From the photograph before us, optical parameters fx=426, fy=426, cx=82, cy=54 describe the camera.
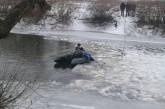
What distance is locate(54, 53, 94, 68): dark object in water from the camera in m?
22.8

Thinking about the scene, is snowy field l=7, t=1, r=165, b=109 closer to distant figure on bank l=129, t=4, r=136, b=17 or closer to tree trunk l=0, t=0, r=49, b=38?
tree trunk l=0, t=0, r=49, b=38

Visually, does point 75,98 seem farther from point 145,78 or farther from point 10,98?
point 10,98

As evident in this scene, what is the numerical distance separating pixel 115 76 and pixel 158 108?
5.71m

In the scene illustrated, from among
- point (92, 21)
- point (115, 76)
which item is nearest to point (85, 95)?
point (115, 76)

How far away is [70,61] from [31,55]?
13.4ft

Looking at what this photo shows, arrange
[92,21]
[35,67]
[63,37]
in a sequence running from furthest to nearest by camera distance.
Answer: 1. [92,21]
2. [63,37]
3. [35,67]

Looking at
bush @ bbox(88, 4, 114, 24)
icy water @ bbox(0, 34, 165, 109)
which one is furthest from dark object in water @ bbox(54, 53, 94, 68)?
bush @ bbox(88, 4, 114, 24)

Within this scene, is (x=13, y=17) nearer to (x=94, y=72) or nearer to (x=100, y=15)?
(x=94, y=72)

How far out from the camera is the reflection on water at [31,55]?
68.0ft

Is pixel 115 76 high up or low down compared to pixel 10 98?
down

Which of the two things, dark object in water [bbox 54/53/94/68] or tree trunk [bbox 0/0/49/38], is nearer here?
tree trunk [bbox 0/0/49/38]

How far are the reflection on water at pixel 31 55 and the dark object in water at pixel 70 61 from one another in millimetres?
502

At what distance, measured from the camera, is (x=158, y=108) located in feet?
50.0

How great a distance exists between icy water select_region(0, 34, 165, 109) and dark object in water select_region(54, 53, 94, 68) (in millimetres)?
390
